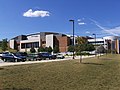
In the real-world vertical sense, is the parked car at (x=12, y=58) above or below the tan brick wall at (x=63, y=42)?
below

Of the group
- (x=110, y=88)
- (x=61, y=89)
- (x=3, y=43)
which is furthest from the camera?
(x=3, y=43)

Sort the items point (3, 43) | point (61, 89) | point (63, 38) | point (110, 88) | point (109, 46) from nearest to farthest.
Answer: point (61, 89) < point (110, 88) < point (3, 43) < point (63, 38) < point (109, 46)

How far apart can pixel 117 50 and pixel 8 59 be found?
150 m

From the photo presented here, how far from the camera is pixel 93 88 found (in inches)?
485

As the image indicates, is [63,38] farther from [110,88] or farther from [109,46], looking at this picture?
[110,88]

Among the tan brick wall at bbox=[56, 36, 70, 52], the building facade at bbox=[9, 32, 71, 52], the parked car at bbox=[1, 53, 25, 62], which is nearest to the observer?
the parked car at bbox=[1, 53, 25, 62]

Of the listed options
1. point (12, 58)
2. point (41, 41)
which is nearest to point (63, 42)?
point (41, 41)

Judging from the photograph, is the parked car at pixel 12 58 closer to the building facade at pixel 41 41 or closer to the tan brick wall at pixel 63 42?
the building facade at pixel 41 41

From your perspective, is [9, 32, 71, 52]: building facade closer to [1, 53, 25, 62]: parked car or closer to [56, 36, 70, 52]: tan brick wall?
[56, 36, 70, 52]: tan brick wall

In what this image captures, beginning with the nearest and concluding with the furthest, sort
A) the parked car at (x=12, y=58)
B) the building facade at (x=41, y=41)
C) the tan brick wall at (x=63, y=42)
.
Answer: the parked car at (x=12, y=58) → the tan brick wall at (x=63, y=42) → the building facade at (x=41, y=41)

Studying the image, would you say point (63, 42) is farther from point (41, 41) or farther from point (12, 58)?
point (12, 58)

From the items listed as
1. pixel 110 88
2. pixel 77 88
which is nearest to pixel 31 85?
pixel 77 88

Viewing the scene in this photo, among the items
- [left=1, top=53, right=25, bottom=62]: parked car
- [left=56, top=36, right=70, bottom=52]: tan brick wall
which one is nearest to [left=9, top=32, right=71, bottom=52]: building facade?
[left=56, top=36, right=70, bottom=52]: tan brick wall

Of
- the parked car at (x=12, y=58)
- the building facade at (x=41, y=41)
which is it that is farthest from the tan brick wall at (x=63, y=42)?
the parked car at (x=12, y=58)
